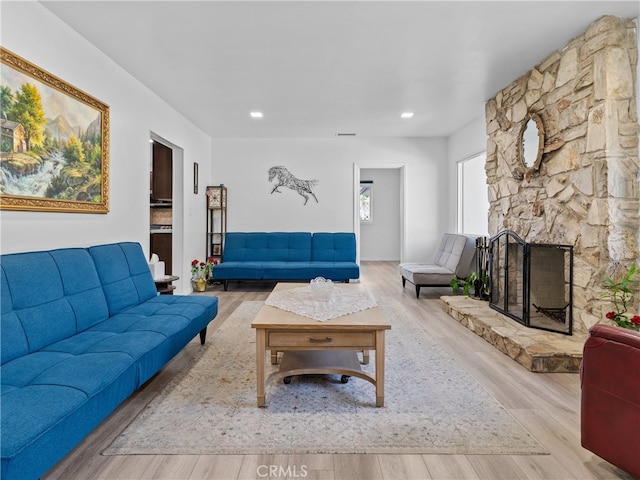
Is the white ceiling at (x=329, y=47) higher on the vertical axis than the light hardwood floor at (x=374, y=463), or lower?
higher

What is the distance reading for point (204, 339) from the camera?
2.94 m

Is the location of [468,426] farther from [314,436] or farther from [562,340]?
[562,340]

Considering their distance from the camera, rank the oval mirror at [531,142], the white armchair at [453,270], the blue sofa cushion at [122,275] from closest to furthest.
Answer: the blue sofa cushion at [122,275] → the oval mirror at [531,142] → the white armchair at [453,270]

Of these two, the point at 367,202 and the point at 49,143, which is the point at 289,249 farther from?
the point at 367,202

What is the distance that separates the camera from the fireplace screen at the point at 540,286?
9.46ft

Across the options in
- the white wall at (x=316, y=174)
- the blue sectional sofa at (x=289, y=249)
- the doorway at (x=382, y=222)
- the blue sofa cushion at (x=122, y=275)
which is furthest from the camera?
the doorway at (x=382, y=222)

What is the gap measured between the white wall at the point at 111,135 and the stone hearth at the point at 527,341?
344 cm

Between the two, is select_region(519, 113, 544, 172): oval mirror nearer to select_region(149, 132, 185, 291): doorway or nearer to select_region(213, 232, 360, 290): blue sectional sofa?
select_region(213, 232, 360, 290): blue sectional sofa

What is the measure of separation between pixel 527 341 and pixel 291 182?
4.43 meters

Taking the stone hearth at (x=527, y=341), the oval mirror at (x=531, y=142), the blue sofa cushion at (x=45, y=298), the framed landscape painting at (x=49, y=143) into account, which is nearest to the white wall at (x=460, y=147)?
the oval mirror at (x=531, y=142)

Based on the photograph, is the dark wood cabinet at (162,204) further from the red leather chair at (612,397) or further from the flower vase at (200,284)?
the red leather chair at (612,397)

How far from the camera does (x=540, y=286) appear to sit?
319 cm

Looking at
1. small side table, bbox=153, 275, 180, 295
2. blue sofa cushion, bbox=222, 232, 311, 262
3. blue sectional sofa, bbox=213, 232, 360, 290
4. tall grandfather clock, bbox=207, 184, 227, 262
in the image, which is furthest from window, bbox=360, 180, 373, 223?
small side table, bbox=153, 275, 180, 295

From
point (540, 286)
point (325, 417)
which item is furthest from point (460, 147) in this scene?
point (325, 417)
